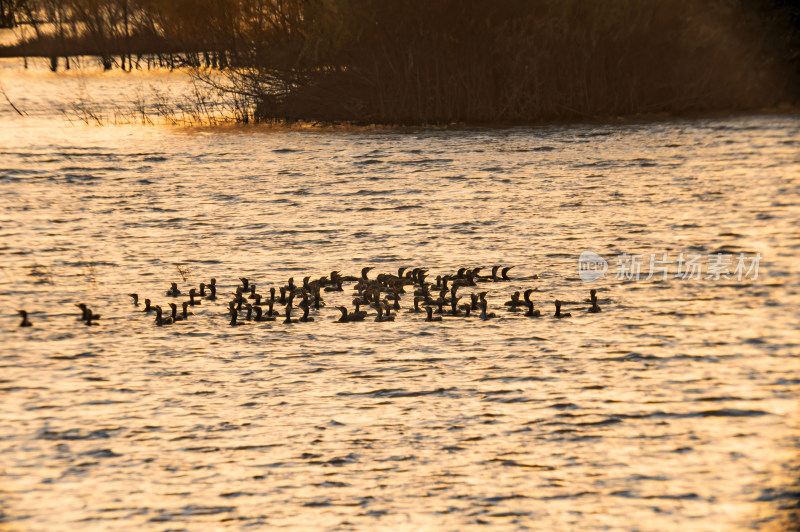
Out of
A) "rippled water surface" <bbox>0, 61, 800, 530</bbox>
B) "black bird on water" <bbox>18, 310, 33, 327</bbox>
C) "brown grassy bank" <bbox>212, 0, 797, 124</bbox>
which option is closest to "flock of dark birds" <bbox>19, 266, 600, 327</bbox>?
"black bird on water" <bbox>18, 310, 33, 327</bbox>

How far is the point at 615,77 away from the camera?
30734 millimetres

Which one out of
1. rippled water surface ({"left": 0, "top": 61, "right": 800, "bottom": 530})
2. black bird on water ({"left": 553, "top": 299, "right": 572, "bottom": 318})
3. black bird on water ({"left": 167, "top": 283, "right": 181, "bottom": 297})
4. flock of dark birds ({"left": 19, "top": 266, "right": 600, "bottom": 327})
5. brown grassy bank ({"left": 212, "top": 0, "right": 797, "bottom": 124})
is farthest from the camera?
brown grassy bank ({"left": 212, "top": 0, "right": 797, "bottom": 124})

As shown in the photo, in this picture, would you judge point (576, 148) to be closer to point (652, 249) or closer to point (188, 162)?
point (188, 162)

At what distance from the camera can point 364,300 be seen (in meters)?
11.2

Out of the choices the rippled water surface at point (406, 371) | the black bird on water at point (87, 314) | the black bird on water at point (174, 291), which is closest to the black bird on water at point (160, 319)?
the rippled water surface at point (406, 371)

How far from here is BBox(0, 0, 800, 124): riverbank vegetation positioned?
98.7ft

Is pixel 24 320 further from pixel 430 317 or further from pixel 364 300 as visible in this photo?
pixel 430 317

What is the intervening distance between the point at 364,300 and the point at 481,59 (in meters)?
20.7

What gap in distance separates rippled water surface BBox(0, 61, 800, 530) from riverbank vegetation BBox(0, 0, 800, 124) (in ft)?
34.2

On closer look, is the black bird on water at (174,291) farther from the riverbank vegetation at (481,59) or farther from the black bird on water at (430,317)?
the riverbank vegetation at (481,59)

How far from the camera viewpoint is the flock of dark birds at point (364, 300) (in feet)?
35.6

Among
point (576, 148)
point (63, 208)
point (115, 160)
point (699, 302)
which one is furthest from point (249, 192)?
point (699, 302)

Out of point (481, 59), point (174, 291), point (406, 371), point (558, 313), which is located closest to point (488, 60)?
point (481, 59)

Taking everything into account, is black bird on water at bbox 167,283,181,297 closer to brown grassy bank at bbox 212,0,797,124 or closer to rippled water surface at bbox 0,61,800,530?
rippled water surface at bbox 0,61,800,530
